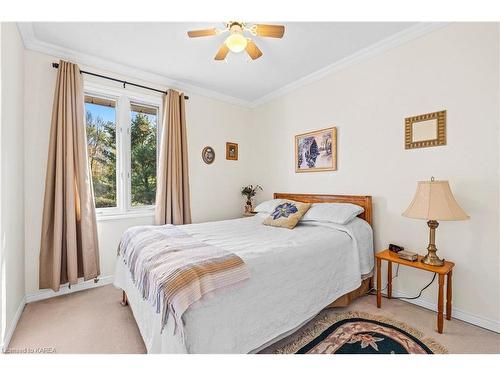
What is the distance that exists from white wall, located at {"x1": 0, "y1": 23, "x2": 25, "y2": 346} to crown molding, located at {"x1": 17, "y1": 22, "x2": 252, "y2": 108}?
115mm

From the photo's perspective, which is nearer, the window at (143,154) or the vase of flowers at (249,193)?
the window at (143,154)

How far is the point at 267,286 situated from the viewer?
1604 millimetres

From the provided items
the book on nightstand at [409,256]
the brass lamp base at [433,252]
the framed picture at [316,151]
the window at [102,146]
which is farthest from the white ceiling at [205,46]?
the book on nightstand at [409,256]

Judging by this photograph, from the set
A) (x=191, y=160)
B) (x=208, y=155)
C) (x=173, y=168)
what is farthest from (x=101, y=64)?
(x=208, y=155)

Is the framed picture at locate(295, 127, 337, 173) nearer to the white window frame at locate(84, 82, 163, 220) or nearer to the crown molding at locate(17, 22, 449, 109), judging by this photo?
the crown molding at locate(17, 22, 449, 109)

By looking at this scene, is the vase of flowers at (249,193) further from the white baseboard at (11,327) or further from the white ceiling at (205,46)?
the white baseboard at (11,327)

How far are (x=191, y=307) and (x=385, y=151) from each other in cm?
239

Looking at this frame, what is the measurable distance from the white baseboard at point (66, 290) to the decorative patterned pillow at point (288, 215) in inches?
81.3

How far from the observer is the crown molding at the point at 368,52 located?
222 centimetres

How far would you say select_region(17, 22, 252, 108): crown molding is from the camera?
2.34 meters

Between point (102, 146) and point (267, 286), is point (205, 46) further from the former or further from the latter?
point (267, 286)

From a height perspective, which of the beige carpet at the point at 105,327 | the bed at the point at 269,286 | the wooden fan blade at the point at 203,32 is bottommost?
the beige carpet at the point at 105,327
